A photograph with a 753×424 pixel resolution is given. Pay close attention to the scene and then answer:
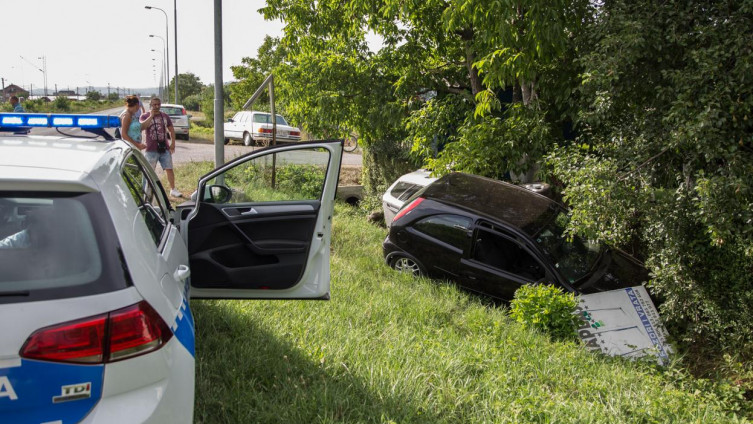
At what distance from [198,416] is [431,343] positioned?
1960mm

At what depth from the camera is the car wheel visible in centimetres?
716

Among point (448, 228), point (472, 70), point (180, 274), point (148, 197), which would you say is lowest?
point (448, 228)

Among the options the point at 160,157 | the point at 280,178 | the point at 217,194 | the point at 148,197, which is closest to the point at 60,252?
the point at 148,197

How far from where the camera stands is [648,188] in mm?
5691

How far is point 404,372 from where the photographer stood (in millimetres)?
3756

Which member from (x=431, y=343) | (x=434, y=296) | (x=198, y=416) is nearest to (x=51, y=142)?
(x=198, y=416)

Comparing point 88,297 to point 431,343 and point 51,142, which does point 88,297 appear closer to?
point 51,142

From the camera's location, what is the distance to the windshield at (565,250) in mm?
6395

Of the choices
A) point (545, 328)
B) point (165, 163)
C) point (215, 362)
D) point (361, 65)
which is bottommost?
point (545, 328)

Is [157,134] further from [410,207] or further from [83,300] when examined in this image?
[83,300]

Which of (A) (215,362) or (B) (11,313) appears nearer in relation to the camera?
(B) (11,313)

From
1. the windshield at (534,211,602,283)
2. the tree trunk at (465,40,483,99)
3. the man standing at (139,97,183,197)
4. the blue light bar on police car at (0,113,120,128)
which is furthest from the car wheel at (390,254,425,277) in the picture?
the blue light bar on police car at (0,113,120,128)

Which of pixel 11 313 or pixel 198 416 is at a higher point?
pixel 11 313

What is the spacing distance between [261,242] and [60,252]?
6.86 ft
